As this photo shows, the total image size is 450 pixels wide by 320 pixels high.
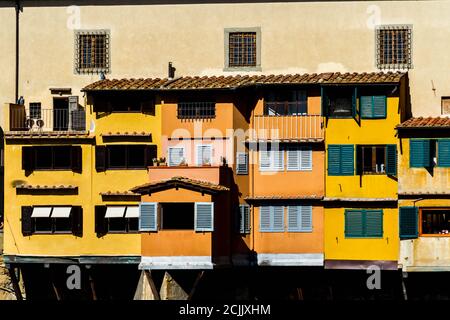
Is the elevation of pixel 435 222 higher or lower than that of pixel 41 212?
lower

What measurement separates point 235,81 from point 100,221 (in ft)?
28.6

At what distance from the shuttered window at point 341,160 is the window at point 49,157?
37.0 feet

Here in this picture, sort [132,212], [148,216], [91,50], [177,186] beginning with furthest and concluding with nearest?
1. [91,50]
2. [132,212]
3. [148,216]
4. [177,186]

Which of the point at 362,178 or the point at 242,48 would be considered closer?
the point at 362,178

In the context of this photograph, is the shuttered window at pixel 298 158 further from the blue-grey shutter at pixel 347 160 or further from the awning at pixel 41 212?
the awning at pixel 41 212

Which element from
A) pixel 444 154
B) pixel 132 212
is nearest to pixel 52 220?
pixel 132 212

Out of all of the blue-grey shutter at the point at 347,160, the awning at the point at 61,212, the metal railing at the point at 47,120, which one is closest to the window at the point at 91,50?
the metal railing at the point at 47,120

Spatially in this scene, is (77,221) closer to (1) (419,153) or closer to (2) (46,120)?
(2) (46,120)

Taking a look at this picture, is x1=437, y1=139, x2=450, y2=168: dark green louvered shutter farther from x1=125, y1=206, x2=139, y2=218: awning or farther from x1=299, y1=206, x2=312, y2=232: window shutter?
x1=125, y1=206, x2=139, y2=218: awning

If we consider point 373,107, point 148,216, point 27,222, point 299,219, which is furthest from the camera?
point 27,222

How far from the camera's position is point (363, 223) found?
8650 centimetres

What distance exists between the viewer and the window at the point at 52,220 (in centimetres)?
8762
